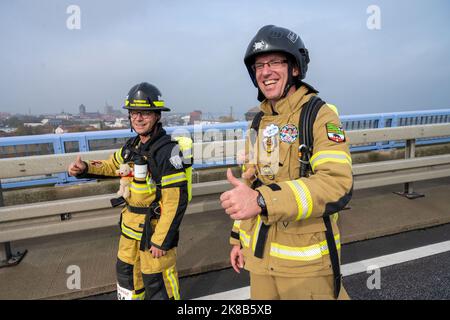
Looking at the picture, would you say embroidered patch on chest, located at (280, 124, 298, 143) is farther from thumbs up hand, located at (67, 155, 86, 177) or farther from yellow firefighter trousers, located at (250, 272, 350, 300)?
thumbs up hand, located at (67, 155, 86, 177)

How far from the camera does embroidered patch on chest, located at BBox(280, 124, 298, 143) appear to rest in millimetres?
1583

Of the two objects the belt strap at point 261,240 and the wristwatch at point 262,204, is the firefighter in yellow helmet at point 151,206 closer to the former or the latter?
the belt strap at point 261,240

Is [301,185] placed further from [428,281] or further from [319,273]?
[428,281]

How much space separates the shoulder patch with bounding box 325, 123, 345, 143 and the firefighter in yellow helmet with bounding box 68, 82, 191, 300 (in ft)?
3.83

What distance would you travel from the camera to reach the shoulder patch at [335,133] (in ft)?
4.77

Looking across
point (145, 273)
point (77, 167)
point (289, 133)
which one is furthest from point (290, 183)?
point (77, 167)

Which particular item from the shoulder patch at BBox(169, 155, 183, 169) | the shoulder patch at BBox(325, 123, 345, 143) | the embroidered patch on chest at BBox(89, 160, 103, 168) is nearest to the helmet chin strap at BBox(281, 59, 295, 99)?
the shoulder patch at BBox(325, 123, 345, 143)

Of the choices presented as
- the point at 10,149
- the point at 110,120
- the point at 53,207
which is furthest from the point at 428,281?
the point at 10,149

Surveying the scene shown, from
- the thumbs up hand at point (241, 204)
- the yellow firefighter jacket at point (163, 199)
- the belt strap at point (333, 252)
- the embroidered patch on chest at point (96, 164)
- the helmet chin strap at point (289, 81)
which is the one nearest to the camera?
the thumbs up hand at point (241, 204)

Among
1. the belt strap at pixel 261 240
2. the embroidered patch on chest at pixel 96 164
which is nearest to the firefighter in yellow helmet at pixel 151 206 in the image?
the embroidered patch on chest at pixel 96 164

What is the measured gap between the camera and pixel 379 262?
3080 millimetres

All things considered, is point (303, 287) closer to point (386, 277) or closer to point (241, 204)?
point (241, 204)

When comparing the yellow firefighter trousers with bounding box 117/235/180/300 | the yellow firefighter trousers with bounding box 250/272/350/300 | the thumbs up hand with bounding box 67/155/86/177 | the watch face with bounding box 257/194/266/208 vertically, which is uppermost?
the watch face with bounding box 257/194/266/208

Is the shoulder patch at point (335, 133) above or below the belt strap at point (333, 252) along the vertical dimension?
above
